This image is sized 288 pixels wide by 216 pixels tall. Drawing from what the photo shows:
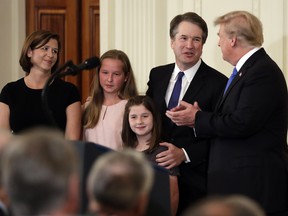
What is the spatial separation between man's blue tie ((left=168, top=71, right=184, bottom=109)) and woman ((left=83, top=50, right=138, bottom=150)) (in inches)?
9.1

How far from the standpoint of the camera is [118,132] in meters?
3.99

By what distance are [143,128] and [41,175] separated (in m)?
2.29

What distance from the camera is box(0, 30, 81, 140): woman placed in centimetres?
407

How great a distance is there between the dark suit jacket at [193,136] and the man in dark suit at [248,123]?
6.5 inches

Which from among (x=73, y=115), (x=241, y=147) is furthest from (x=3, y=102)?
(x=241, y=147)

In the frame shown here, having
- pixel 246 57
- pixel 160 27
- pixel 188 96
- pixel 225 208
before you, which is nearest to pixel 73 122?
pixel 188 96

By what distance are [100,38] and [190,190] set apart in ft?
6.71

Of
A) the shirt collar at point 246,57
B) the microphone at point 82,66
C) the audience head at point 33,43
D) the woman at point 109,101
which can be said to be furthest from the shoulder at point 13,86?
the shirt collar at point 246,57

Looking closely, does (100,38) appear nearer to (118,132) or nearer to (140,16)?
(140,16)

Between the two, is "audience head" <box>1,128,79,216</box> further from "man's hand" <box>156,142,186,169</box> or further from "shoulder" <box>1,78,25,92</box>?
"shoulder" <box>1,78,25,92</box>

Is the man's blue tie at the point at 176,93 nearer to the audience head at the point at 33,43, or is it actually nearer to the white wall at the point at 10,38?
the audience head at the point at 33,43

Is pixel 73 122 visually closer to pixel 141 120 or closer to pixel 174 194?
pixel 141 120

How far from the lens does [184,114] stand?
12.0ft

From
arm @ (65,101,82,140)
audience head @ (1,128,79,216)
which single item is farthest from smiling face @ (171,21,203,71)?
audience head @ (1,128,79,216)
